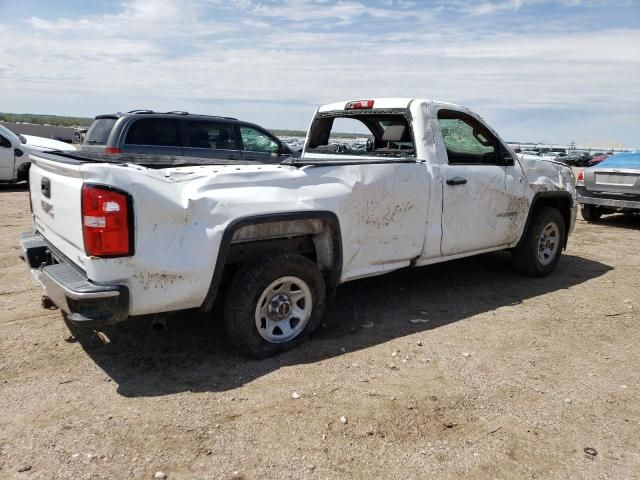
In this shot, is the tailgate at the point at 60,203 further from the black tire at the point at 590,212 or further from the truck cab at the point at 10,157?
the black tire at the point at 590,212

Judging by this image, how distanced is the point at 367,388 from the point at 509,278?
→ 3.34m

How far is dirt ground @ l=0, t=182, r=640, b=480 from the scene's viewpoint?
2709 millimetres

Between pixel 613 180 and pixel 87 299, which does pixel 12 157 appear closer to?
pixel 87 299

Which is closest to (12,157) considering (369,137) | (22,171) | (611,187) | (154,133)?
(22,171)

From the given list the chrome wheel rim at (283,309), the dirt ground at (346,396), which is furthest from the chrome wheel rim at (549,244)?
the chrome wheel rim at (283,309)

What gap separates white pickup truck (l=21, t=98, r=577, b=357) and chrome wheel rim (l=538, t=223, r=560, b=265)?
52 centimetres

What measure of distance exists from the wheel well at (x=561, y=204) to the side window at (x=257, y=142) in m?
5.65

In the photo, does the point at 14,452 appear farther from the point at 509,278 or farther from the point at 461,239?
the point at 509,278

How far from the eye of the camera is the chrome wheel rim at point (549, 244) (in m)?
6.12

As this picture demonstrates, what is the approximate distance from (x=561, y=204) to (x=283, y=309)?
13.3ft

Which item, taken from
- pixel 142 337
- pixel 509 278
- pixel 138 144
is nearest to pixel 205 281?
pixel 142 337

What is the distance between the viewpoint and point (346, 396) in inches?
131

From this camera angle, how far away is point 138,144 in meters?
8.83

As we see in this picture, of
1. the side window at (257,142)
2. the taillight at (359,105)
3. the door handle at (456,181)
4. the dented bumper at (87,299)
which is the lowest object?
the dented bumper at (87,299)
